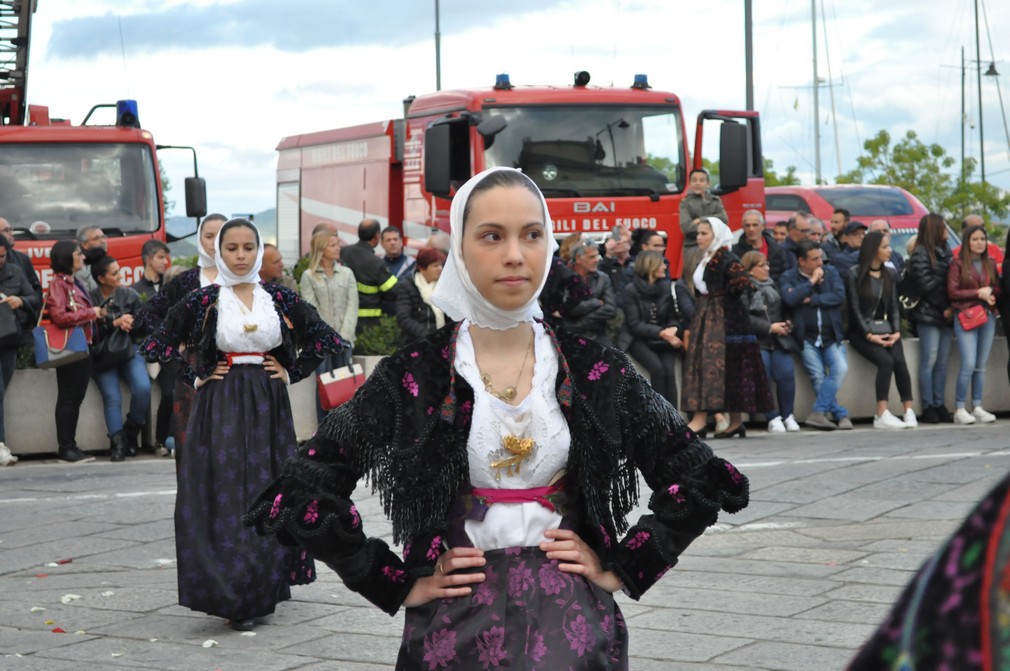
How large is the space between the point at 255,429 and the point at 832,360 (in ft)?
27.2

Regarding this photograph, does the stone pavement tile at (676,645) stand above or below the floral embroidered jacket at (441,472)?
below

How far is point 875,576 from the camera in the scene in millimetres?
7488

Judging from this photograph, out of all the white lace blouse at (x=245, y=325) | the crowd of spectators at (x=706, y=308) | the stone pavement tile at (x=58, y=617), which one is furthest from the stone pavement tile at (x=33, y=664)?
the crowd of spectators at (x=706, y=308)

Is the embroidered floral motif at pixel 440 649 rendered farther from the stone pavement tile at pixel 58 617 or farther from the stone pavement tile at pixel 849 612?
the stone pavement tile at pixel 58 617

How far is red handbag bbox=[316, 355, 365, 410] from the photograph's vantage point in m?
10.3

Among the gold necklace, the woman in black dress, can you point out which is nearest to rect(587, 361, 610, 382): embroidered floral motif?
the gold necklace

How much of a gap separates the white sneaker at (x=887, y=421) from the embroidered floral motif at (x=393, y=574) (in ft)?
39.5

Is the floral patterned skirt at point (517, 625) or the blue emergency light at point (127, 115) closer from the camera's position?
the floral patterned skirt at point (517, 625)

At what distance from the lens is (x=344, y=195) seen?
820 inches

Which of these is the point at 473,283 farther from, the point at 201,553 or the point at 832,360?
the point at 832,360

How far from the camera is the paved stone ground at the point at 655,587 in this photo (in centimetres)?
624

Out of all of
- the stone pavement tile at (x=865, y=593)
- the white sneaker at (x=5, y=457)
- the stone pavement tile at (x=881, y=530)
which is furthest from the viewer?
the white sneaker at (x=5, y=457)

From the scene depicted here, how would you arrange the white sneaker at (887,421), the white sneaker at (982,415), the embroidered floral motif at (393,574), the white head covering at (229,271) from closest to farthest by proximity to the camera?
the embroidered floral motif at (393,574) < the white head covering at (229,271) < the white sneaker at (887,421) < the white sneaker at (982,415)

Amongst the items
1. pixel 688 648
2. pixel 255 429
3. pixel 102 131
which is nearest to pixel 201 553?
pixel 255 429
